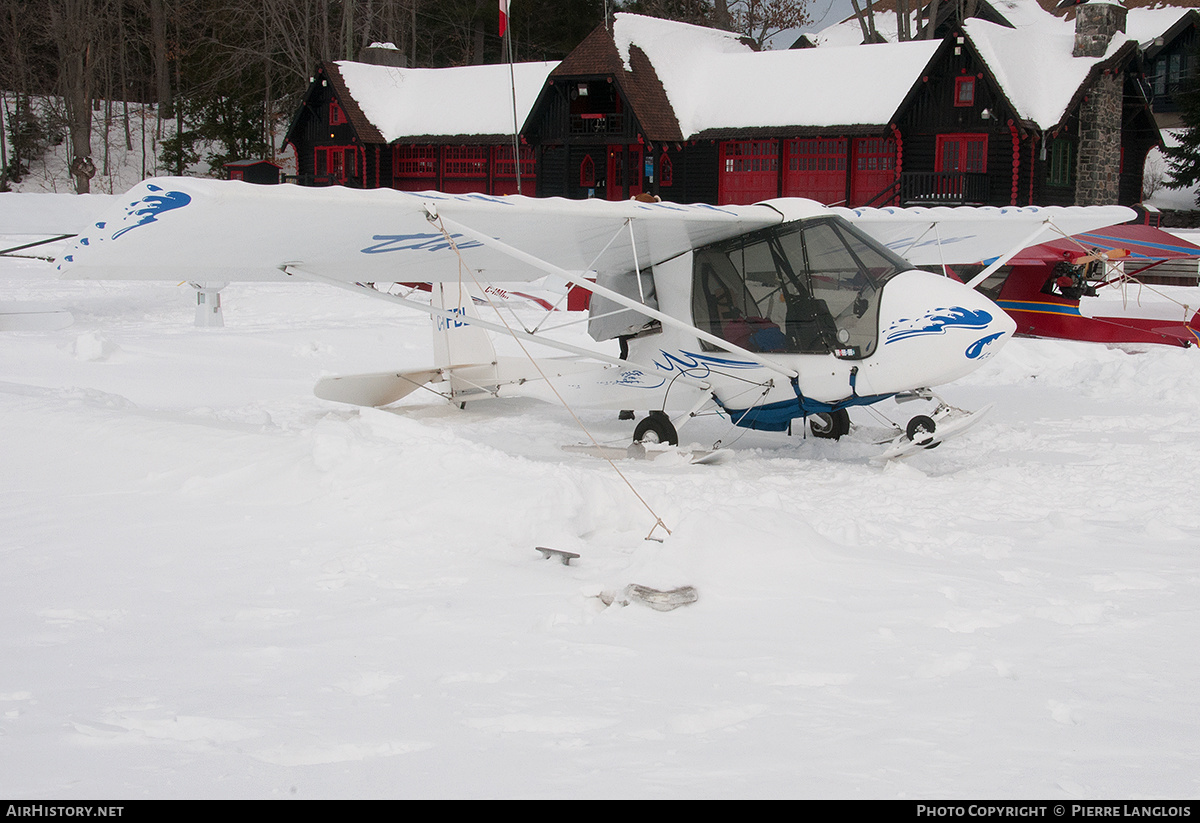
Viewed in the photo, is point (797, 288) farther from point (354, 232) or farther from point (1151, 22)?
point (1151, 22)

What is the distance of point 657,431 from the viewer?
8438mm

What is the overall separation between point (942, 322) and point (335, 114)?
2892 cm

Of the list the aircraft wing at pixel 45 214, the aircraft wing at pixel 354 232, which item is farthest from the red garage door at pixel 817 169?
the aircraft wing at pixel 354 232

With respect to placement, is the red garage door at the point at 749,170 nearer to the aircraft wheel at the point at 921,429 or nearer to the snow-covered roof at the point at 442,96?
the snow-covered roof at the point at 442,96

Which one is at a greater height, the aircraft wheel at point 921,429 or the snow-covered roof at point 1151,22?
the snow-covered roof at point 1151,22

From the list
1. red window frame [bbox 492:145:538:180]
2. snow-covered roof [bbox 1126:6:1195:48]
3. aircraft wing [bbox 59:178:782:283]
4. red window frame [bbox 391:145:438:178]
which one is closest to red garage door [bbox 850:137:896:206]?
red window frame [bbox 492:145:538:180]

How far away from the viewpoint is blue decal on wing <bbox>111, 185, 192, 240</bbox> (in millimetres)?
5266

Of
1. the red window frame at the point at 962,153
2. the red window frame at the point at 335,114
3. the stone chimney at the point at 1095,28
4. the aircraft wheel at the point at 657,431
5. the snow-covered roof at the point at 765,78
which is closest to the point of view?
the aircraft wheel at the point at 657,431

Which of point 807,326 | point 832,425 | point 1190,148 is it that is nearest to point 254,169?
point 832,425

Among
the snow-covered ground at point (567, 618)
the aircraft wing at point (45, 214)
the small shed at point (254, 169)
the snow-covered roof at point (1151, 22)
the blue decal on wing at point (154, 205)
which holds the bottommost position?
the snow-covered ground at point (567, 618)

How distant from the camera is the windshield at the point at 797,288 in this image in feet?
24.1

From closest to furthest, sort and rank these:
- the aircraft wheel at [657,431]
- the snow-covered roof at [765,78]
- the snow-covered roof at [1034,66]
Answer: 1. the aircraft wheel at [657,431]
2. the snow-covered roof at [1034,66]
3. the snow-covered roof at [765,78]

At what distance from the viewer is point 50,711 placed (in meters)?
3.06

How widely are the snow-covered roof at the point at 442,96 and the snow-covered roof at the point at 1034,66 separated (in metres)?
12.4
